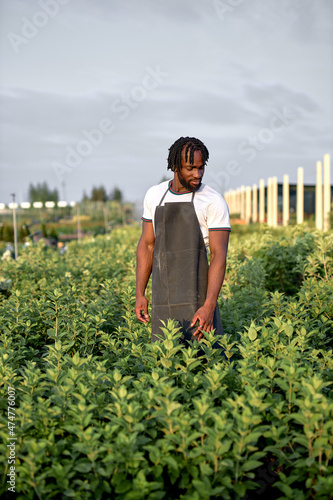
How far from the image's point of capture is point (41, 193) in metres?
88.8

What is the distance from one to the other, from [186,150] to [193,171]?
13cm

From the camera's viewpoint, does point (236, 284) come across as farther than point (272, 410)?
Yes

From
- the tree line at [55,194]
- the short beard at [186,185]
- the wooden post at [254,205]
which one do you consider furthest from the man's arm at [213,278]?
the tree line at [55,194]

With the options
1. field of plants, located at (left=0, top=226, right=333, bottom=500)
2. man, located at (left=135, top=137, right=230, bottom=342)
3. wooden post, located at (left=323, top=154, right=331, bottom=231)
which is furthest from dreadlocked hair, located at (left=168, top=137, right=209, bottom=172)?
wooden post, located at (left=323, top=154, right=331, bottom=231)

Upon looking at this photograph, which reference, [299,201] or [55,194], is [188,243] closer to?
[299,201]

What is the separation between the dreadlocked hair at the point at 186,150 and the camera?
2725mm

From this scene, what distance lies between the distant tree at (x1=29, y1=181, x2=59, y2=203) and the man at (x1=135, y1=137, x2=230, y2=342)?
82348mm

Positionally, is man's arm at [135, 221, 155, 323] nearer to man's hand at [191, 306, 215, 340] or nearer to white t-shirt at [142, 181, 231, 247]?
white t-shirt at [142, 181, 231, 247]

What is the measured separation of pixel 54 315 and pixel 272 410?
7.36 feet

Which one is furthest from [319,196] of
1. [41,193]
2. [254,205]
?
[41,193]

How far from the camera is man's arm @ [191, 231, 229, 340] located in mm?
2666

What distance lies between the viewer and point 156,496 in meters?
1.75

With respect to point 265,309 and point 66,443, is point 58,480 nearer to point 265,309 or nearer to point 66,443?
point 66,443

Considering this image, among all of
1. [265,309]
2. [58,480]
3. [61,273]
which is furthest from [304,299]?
[61,273]
